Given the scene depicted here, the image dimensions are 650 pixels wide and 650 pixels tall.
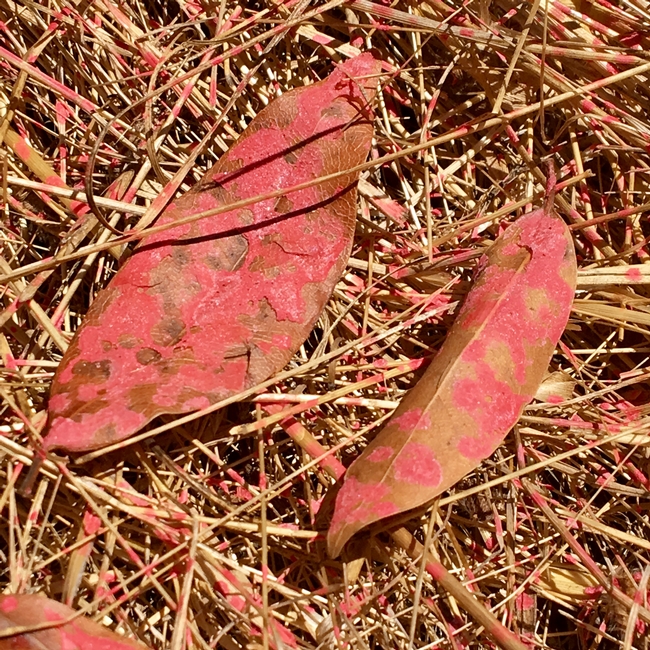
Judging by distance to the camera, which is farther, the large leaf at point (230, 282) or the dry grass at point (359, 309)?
the dry grass at point (359, 309)

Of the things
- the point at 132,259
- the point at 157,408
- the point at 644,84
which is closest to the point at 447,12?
the point at 644,84

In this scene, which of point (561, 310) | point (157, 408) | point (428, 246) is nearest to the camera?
point (157, 408)

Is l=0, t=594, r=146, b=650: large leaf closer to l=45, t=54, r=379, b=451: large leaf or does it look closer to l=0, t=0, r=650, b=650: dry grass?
l=0, t=0, r=650, b=650: dry grass

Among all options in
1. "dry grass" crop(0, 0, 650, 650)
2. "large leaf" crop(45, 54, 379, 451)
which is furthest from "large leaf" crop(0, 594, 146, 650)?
"large leaf" crop(45, 54, 379, 451)

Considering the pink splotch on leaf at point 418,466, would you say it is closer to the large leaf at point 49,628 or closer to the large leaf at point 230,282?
the large leaf at point 230,282

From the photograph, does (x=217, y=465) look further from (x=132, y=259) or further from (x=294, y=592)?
(x=132, y=259)

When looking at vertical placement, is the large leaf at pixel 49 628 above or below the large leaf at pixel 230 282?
below

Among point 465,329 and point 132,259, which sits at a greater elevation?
point 132,259

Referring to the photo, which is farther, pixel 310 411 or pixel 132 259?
pixel 310 411

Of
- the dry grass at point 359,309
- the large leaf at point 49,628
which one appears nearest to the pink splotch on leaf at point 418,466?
the dry grass at point 359,309
